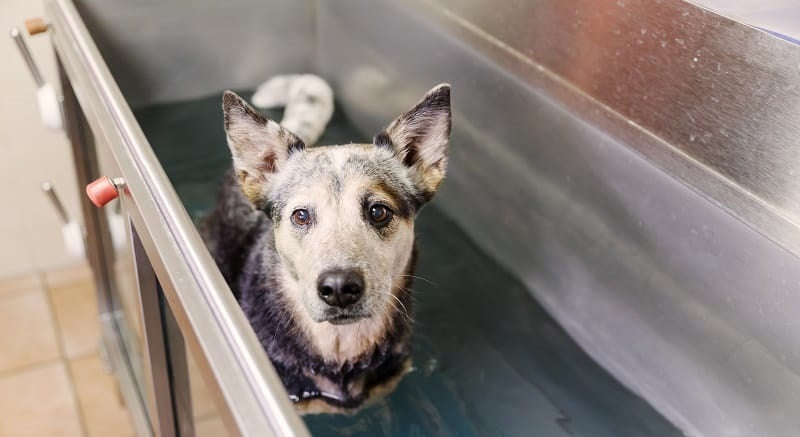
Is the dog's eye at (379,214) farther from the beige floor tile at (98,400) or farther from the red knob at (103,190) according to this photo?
the beige floor tile at (98,400)

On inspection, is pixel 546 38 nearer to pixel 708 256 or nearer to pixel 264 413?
pixel 708 256

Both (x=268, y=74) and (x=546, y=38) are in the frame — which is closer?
(x=546, y=38)

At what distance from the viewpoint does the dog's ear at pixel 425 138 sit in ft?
3.79

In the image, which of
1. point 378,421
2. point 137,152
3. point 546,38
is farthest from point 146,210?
point 546,38

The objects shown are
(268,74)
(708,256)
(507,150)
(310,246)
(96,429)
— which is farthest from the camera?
(268,74)

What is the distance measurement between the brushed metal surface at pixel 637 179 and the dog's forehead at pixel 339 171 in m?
0.40

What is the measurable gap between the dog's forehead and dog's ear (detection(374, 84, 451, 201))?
20 mm

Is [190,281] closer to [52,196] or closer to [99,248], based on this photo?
[52,196]

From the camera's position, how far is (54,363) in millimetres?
2012

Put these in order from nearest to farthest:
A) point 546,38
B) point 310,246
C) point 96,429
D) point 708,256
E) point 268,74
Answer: point 310,246 < point 708,256 < point 546,38 < point 96,429 < point 268,74

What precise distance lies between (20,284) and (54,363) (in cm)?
37

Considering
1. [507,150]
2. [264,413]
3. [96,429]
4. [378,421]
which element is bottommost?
[96,429]

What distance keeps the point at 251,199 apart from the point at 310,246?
8.0 inches

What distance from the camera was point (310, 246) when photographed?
1.13 metres
